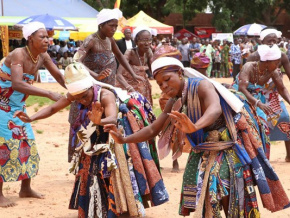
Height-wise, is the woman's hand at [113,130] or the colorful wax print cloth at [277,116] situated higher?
the woman's hand at [113,130]

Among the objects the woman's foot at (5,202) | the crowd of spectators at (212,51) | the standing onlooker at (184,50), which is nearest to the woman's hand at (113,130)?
the woman's foot at (5,202)

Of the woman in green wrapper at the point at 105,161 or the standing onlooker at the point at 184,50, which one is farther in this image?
the standing onlooker at the point at 184,50

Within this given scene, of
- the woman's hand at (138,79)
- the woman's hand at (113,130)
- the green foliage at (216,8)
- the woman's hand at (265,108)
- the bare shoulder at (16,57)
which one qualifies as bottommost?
the woman's hand at (265,108)

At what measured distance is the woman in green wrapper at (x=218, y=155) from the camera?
446cm

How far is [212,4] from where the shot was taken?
43.8 m

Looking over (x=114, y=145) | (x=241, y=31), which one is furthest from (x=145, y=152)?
(x=241, y=31)

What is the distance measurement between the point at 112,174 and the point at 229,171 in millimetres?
1371

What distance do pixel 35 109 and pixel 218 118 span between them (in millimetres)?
11922

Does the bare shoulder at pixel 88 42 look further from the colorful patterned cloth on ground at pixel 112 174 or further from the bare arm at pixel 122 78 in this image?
the colorful patterned cloth on ground at pixel 112 174

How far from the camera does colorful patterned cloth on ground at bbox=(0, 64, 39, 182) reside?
6852 mm

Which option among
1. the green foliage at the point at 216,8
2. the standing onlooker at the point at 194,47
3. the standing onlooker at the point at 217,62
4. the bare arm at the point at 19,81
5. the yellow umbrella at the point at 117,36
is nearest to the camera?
the bare arm at the point at 19,81

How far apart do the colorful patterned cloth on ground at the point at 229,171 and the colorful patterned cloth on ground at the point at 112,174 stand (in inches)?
39.8

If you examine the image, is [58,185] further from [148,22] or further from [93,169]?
[148,22]

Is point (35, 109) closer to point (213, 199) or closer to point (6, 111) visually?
point (6, 111)
